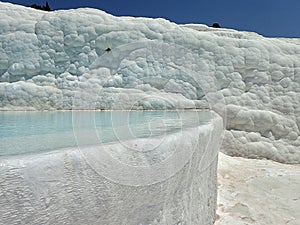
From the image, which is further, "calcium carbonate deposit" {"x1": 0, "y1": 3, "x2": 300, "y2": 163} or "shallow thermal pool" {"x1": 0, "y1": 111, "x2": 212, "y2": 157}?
"calcium carbonate deposit" {"x1": 0, "y1": 3, "x2": 300, "y2": 163}

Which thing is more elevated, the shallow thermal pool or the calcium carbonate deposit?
the calcium carbonate deposit

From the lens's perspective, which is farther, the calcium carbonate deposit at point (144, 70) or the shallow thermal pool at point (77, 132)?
the calcium carbonate deposit at point (144, 70)

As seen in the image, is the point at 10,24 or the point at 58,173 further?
the point at 10,24

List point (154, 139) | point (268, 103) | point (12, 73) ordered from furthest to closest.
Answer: point (12, 73), point (268, 103), point (154, 139)

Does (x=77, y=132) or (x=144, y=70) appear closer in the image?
(x=77, y=132)

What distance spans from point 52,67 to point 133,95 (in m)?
2.49

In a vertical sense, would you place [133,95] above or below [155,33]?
below

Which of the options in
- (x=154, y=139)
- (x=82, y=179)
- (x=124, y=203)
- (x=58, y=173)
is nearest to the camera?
(x=58, y=173)

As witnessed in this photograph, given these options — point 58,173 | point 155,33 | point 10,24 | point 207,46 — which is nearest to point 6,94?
point 10,24

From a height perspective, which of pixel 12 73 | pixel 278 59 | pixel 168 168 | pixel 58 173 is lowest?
pixel 168 168

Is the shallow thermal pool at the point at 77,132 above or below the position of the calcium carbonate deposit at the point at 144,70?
below

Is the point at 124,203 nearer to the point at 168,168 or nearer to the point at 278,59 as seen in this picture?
the point at 168,168

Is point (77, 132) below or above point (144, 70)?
below

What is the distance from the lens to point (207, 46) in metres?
8.27
